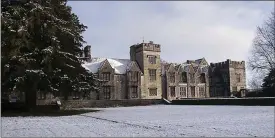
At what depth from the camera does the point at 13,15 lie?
25.6 meters

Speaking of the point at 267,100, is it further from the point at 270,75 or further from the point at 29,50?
the point at 29,50

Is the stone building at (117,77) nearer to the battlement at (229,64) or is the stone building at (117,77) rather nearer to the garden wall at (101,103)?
the garden wall at (101,103)

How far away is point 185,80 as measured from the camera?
67.2 metres

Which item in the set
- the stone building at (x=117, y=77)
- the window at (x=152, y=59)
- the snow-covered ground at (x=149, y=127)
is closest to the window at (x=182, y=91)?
the window at (x=152, y=59)

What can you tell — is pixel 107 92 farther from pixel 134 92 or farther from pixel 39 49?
pixel 39 49

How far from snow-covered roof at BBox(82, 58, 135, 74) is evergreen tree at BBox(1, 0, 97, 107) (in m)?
27.1

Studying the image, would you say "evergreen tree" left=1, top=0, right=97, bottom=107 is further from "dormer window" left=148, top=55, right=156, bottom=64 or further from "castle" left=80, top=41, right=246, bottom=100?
"dormer window" left=148, top=55, right=156, bottom=64

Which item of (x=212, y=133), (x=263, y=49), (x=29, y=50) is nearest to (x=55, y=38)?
(x=29, y=50)

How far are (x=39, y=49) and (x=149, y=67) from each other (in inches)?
1430

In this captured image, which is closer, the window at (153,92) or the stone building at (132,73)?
the stone building at (132,73)

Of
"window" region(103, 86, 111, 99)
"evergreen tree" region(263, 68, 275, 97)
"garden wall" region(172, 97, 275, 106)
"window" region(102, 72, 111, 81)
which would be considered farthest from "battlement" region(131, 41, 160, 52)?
"evergreen tree" region(263, 68, 275, 97)

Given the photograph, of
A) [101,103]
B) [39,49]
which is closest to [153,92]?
[101,103]

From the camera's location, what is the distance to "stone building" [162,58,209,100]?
213 ft

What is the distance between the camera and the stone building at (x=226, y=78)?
70938mm
